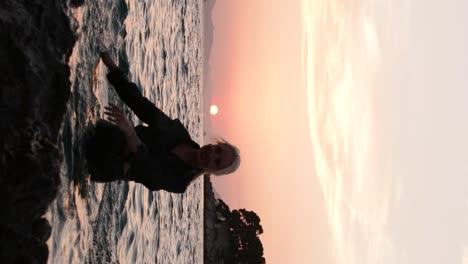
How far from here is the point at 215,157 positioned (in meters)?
4.10

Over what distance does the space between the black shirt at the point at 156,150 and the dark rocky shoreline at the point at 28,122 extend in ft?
3.94

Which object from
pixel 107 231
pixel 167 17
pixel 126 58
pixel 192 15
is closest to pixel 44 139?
pixel 107 231

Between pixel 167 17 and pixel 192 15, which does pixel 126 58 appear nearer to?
pixel 167 17

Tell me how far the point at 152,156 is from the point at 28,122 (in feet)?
5.17

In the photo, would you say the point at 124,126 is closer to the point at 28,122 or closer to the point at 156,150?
the point at 156,150

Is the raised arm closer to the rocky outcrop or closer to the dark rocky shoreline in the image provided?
the dark rocky shoreline

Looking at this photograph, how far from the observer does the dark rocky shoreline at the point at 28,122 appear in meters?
2.55

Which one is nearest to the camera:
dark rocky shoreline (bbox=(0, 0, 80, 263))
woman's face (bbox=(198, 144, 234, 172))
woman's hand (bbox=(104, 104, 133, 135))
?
dark rocky shoreline (bbox=(0, 0, 80, 263))

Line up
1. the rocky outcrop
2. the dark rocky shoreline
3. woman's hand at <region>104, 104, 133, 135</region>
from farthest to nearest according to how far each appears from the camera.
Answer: the rocky outcrop → woman's hand at <region>104, 104, 133, 135</region> → the dark rocky shoreline

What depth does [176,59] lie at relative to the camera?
42.8ft

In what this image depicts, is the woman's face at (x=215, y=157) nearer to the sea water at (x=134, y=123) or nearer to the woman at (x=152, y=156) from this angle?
the woman at (x=152, y=156)

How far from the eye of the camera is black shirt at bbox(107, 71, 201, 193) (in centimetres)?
412

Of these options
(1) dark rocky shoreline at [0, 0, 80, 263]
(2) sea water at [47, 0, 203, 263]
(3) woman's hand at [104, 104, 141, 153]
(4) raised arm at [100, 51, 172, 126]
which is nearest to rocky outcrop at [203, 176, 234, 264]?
(2) sea water at [47, 0, 203, 263]

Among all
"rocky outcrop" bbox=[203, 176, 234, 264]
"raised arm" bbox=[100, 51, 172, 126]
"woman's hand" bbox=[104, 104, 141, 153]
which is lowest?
"rocky outcrop" bbox=[203, 176, 234, 264]
